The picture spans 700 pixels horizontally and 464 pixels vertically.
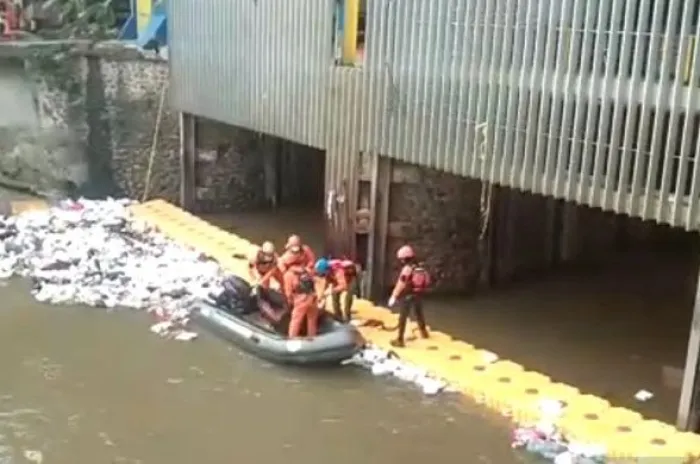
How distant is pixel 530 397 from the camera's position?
10.7 metres

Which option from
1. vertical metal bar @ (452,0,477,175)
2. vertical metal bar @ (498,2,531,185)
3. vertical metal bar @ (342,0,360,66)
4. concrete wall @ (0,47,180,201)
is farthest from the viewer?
concrete wall @ (0,47,180,201)

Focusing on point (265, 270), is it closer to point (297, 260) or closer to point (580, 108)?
point (297, 260)

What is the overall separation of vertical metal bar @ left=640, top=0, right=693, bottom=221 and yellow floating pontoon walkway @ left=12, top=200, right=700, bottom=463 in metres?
2.17

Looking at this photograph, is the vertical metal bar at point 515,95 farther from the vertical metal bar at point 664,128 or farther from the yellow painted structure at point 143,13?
the yellow painted structure at point 143,13

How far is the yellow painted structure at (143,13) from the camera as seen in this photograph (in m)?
21.9

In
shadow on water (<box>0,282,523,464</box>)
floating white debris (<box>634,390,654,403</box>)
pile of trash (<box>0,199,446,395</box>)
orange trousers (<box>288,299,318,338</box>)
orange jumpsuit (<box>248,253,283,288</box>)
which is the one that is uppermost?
orange jumpsuit (<box>248,253,283,288</box>)

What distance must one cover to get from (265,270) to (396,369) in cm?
255

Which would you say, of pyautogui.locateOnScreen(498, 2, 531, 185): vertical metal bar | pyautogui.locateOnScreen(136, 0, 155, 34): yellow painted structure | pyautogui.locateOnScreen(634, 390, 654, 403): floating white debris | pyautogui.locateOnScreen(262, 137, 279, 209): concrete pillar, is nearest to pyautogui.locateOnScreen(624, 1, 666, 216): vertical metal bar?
pyautogui.locateOnScreen(498, 2, 531, 185): vertical metal bar

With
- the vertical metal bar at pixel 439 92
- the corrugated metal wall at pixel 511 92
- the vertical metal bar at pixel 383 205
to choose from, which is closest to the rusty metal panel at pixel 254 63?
the corrugated metal wall at pixel 511 92

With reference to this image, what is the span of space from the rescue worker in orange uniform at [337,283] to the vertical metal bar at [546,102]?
112 inches

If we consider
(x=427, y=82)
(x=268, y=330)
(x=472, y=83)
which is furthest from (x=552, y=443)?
(x=427, y=82)

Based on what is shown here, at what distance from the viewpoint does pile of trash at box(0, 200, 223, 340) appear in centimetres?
1423

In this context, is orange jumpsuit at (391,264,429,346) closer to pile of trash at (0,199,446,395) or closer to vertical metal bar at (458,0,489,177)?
pile of trash at (0,199,446,395)

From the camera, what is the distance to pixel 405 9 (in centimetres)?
1282
